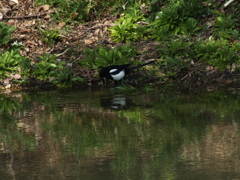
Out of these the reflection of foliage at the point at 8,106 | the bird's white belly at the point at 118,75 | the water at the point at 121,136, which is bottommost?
the water at the point at 121,136

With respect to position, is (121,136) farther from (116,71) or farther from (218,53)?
(218,53)

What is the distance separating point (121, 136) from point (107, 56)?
3.90 meters

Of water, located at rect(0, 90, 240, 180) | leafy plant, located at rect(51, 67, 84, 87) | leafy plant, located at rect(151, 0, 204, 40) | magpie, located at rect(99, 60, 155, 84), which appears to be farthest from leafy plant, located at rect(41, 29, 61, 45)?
water, located at rect(0, 90, 240, 180)

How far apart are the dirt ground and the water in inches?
32.9

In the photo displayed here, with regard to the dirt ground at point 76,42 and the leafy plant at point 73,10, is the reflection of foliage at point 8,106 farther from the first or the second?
the leafy plant at point 73,10

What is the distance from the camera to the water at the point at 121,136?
432 cm

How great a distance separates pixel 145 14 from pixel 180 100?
13.1ft

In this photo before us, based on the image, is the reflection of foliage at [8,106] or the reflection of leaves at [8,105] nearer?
the reflection of foliage at [8,106]

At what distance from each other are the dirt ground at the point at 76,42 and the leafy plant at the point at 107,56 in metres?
0.15

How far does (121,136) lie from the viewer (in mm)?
5469

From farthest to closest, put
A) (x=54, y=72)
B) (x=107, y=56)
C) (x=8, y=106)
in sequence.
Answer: (x=107, y=56), (x=54, y=72), (x=8, y=106)

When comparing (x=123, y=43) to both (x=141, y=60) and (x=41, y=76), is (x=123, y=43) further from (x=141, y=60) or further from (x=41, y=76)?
(x=41, y=76)

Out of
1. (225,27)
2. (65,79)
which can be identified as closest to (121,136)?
(65,79)

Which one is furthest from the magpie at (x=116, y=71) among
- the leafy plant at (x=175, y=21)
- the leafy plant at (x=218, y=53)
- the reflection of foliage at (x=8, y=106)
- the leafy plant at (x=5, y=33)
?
the leafy plant at (x=5, y=33)
